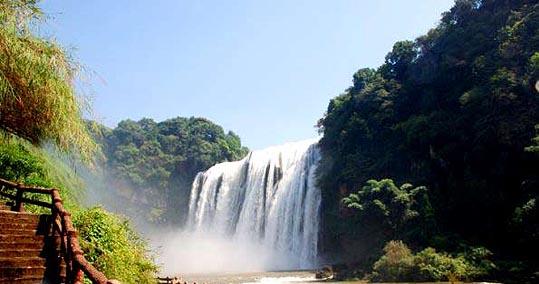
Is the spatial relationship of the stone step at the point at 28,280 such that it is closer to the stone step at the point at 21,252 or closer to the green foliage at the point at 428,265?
the stone step at the point at 21,252

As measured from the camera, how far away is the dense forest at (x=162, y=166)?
202ft

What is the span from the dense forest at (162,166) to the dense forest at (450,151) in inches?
1225

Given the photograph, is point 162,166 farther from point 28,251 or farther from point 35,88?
point 28,251

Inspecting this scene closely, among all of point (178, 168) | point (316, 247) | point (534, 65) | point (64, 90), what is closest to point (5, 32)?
point (64, 90)

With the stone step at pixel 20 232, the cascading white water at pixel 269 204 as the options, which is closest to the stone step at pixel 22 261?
the stone step at pixel 20 232

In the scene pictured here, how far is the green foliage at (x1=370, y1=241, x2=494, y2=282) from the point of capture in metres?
19.7

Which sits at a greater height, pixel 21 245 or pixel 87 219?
pixel 87 219

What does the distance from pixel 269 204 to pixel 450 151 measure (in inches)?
572

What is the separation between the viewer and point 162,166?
64.8 m

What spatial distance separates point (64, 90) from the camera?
32.3ft

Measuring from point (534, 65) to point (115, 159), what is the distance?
5627 centimetres

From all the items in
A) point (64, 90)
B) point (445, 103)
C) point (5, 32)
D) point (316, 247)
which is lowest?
point (316, 247)

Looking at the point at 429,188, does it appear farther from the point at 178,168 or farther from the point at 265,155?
the point at 178,168

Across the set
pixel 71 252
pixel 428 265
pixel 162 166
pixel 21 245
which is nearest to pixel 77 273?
pixel 71 252
